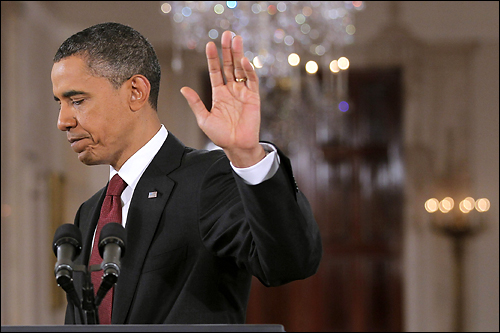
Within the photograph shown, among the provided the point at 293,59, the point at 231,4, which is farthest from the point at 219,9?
the point at 293,59

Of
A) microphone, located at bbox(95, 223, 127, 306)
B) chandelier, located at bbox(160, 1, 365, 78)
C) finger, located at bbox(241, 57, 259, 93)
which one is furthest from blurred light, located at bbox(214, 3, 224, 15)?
microphone, located at bbox(95, 223, 127, 306)

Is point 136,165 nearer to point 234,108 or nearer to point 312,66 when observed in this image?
point 234,108

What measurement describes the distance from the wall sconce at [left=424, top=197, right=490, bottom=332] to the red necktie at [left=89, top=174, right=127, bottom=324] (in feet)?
12.3

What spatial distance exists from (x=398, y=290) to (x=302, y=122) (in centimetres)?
168

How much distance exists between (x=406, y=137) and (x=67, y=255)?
413 centimetres

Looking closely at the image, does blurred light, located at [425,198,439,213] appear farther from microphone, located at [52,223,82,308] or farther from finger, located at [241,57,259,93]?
microphone, located at [52,223,82,308]

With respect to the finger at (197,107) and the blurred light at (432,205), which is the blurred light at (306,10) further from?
the finger at (197,107)

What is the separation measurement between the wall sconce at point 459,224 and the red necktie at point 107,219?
375cm

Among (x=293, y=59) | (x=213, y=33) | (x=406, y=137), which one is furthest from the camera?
(x=406, y=137)

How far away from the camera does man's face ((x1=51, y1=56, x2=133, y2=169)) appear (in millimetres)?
1246

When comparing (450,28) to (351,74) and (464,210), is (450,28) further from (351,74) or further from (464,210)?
(464,210)

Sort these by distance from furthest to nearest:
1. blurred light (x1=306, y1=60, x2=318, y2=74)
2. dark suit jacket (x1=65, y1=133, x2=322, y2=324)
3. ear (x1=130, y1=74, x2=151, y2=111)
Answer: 1. blurred light (x1=306, y1=60, x2=318, y2=74)
2. ear (x1=130, y1=74, x2=151, y2=111)
3. dark suit jacket (x1=65, y1=133, x2=322, y2=324)

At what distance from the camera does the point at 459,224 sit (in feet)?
14.9

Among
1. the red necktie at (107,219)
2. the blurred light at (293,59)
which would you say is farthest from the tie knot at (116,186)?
the blurred light at (293,59)
